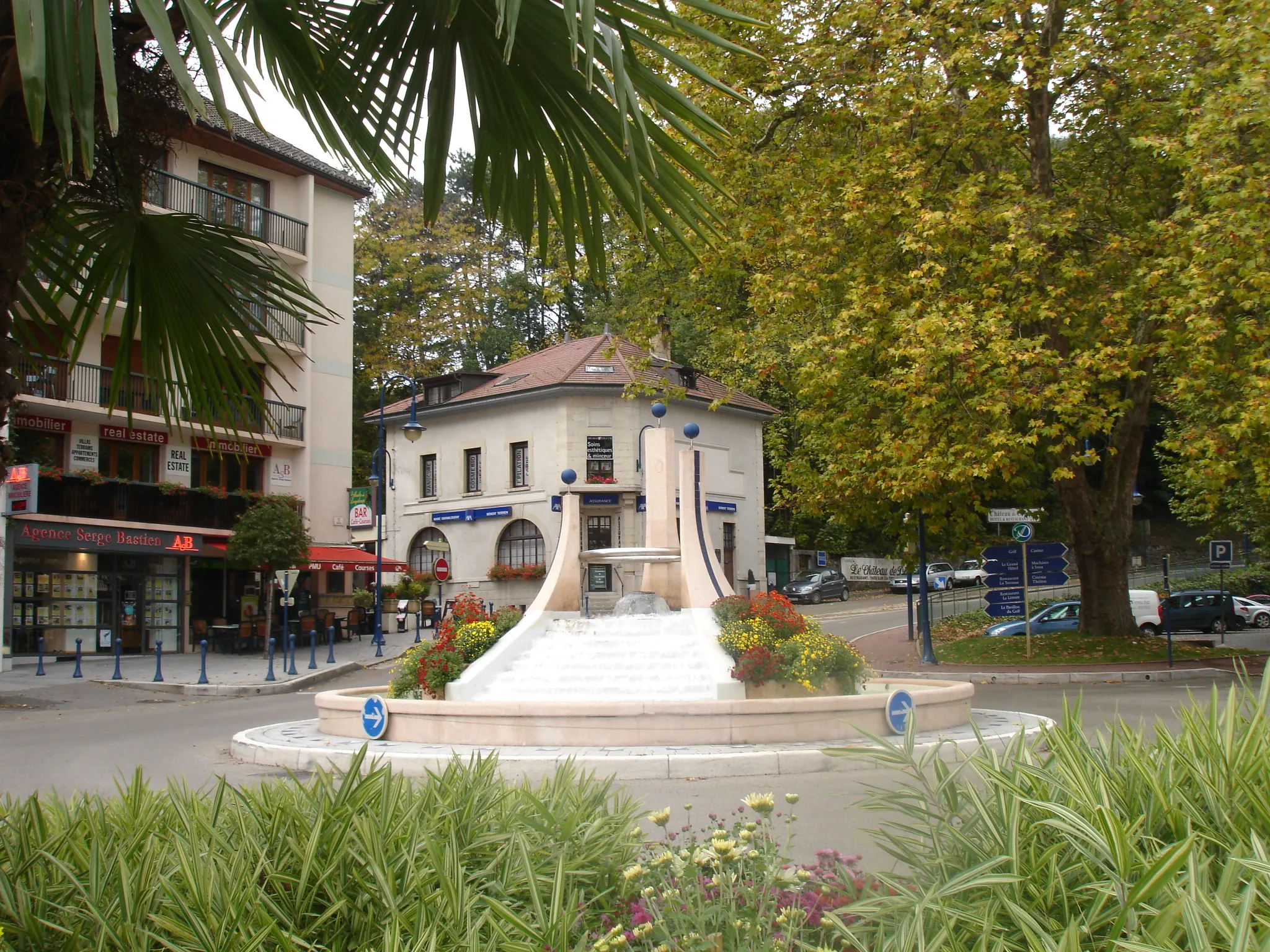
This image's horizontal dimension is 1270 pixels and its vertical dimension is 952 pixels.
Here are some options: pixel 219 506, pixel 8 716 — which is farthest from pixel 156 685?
pixel 219 506

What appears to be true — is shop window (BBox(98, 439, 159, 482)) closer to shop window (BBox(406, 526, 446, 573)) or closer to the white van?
shop window (BBox(406, 526, 446, 573))

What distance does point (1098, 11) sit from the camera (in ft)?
60.7

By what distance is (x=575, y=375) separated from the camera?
40.4 metres

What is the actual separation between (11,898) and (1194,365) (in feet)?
53.1

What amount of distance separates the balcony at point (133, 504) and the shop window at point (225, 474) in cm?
47

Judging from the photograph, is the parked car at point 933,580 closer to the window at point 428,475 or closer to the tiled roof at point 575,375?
the tiled roof at point 575,375

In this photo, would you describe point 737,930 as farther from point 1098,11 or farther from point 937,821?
point 1098,11

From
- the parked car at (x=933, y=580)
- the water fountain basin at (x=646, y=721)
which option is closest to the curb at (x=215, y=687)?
the water fountain basin at (x=646, y=721)

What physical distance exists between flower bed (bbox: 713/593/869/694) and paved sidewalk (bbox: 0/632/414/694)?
34.7 feet

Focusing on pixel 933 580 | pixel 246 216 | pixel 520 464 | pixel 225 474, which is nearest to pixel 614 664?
pixel 225 474

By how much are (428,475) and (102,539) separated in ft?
63.2

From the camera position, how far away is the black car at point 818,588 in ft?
155

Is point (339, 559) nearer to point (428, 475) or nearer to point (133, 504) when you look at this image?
point (133, 504)

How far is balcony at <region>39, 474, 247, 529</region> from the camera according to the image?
86.2 feet
